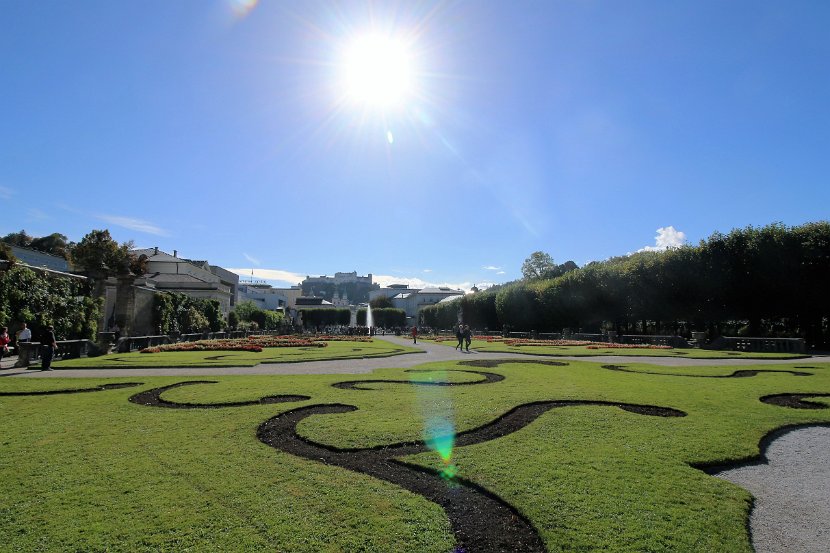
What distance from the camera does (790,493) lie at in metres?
6.18

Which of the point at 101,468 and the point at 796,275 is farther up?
the point at 796,275

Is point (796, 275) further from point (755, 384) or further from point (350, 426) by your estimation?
point (350, 426)

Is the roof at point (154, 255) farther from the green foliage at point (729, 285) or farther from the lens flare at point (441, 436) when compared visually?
the lens flare at point (441, 436)

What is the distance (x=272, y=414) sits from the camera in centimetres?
943

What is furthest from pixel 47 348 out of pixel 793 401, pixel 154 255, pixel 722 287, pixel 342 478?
pixel 154 255

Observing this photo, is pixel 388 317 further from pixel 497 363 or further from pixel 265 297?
pixel 497 363

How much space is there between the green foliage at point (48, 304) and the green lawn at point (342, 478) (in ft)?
49.9

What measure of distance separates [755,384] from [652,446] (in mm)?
9354

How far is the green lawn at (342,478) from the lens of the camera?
4.68 m

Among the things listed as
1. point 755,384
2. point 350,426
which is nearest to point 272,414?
point 350,426

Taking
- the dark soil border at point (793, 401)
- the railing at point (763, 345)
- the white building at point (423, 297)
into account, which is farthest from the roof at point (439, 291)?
the dark soil border at point (793, 401)

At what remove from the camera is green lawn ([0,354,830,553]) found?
468 cm

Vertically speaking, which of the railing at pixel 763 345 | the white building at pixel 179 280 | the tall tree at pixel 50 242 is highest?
the tall tree at pixel 50 242

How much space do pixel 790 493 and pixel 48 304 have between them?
2997 centimetres
